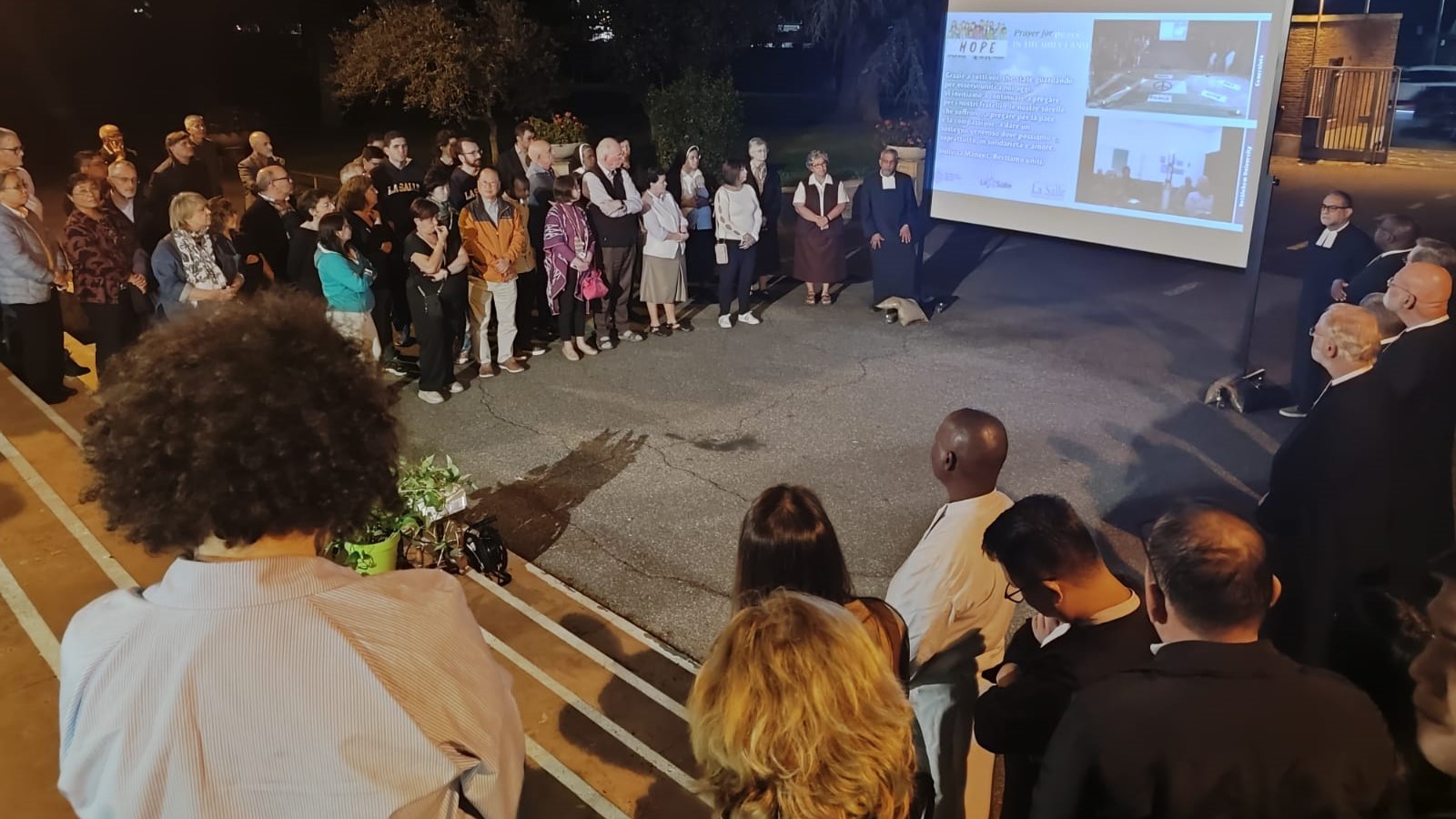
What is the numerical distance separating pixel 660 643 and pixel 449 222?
5027mm

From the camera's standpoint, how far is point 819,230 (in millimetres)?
10406

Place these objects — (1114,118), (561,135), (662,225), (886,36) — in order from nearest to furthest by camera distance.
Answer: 1. (1114,118)
2. (662,225)
3. (561,135)
4. (886,36)

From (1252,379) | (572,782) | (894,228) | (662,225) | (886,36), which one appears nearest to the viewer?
(572,782)

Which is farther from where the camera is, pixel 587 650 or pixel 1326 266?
pixel 1326 266

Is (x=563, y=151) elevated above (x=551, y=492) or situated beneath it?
elevated above

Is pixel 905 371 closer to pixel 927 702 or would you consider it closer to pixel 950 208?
pixel 950 208

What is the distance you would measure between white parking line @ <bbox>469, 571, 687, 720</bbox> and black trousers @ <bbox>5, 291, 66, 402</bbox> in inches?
157

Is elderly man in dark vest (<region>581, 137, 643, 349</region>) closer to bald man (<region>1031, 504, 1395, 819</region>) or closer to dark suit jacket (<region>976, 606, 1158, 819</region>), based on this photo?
dark suit jacket (<region>976, 606, 1158, 819</region>)

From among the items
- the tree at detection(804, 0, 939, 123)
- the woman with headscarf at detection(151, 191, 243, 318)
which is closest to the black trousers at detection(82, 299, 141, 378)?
the woman with headscarf at detection(151, 191, 243, 318)

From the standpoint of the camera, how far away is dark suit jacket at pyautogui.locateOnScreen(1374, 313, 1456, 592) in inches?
160

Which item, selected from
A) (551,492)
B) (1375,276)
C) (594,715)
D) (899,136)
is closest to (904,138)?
(899,136)

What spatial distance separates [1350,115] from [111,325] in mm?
24900

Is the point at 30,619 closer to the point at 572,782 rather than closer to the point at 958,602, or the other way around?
the point at 572,782

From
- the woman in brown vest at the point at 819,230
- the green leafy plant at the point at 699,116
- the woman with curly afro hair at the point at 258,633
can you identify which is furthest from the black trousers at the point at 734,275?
the woman with curly afro hair at the point at 258,633
